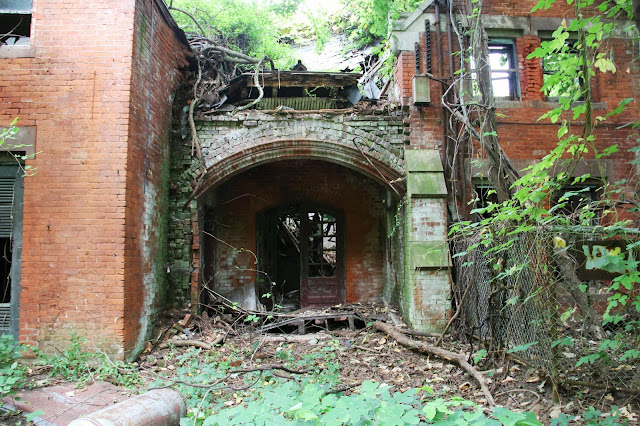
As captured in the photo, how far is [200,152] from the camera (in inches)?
290

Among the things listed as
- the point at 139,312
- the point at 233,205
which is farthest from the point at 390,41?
the point at 139,312

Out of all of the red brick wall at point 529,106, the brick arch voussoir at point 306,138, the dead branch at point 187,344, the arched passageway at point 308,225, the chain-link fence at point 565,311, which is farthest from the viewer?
the arched passageway at point 308,225

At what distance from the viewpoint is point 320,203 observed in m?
10.0

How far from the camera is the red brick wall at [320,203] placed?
966 centimetres

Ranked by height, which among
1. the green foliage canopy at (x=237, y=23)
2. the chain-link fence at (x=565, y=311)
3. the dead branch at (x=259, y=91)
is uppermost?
the green foliage canopy at (x=237, y=23)

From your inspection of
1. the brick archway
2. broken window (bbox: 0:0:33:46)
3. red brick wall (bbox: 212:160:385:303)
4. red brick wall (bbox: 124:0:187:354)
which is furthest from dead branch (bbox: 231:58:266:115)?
broken window (bbox: 0:0:33:46)

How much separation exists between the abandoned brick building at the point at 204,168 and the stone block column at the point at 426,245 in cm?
3

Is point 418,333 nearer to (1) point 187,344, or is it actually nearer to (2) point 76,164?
(1) point 187,344

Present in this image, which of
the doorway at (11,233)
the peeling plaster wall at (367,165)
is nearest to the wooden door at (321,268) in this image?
the peeling plaster wall at (367,165)

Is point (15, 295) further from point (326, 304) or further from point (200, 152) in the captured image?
point (326, 304)

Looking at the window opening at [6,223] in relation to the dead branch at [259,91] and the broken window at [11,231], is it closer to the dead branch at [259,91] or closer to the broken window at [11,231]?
the broken window at [11,231]

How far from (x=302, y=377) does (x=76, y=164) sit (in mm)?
4246

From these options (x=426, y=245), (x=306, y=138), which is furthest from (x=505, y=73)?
(x=306, y=138)

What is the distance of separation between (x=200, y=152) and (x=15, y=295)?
3.50 m
